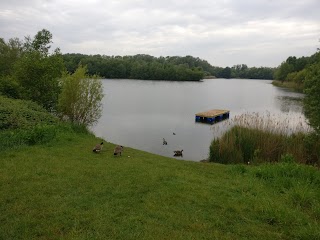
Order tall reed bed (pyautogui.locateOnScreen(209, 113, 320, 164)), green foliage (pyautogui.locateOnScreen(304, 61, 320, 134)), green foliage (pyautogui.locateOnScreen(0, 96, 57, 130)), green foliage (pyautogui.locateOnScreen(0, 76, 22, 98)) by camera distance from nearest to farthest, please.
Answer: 1. green foliage (pyautogui.locateOnScreen(0, 96, 57, 130))
2. green foliage (pyautogui.locateOnScreen(304, 61, 320, 134))
3. tall reed bed (pyautogui.locateOnScreen(209, 113, 320, 164))
4. green foliage (pyautogui.locateOnScreen(0, 76, 22, 98))

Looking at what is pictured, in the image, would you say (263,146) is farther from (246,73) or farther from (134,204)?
(246,73)

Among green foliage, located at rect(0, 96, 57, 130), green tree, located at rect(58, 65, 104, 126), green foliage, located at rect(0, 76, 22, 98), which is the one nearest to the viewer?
green foliage, located at rect(0, 96, 57, 130)

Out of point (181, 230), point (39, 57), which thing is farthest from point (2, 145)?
point (39, 57)

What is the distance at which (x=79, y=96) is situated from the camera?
580 inches

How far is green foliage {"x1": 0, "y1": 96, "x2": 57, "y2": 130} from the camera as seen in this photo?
975 centimetres

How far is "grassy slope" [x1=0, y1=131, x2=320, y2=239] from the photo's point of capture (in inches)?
153

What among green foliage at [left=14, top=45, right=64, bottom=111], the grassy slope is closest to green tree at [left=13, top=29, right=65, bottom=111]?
green foliage at [left=14, top=45, right=64, bottom=111]

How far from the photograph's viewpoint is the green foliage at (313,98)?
10.5m

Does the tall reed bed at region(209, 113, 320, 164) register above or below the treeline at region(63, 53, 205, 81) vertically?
below

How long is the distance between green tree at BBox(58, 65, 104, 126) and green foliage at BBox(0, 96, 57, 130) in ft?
9.37

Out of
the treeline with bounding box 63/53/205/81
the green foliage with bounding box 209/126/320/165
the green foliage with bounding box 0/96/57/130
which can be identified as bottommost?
the green foliage with bounding box 209/126/320/165

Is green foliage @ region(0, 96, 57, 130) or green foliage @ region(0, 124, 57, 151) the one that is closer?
green foliage @ region(0, 124, 57, 151)

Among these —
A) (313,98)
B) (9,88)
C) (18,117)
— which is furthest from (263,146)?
(9,88)

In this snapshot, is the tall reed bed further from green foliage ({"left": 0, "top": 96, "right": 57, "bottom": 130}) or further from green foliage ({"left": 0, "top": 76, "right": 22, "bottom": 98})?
green foliage ({"left": 0, "top": 76, "right": 22, "bottom": 98})
